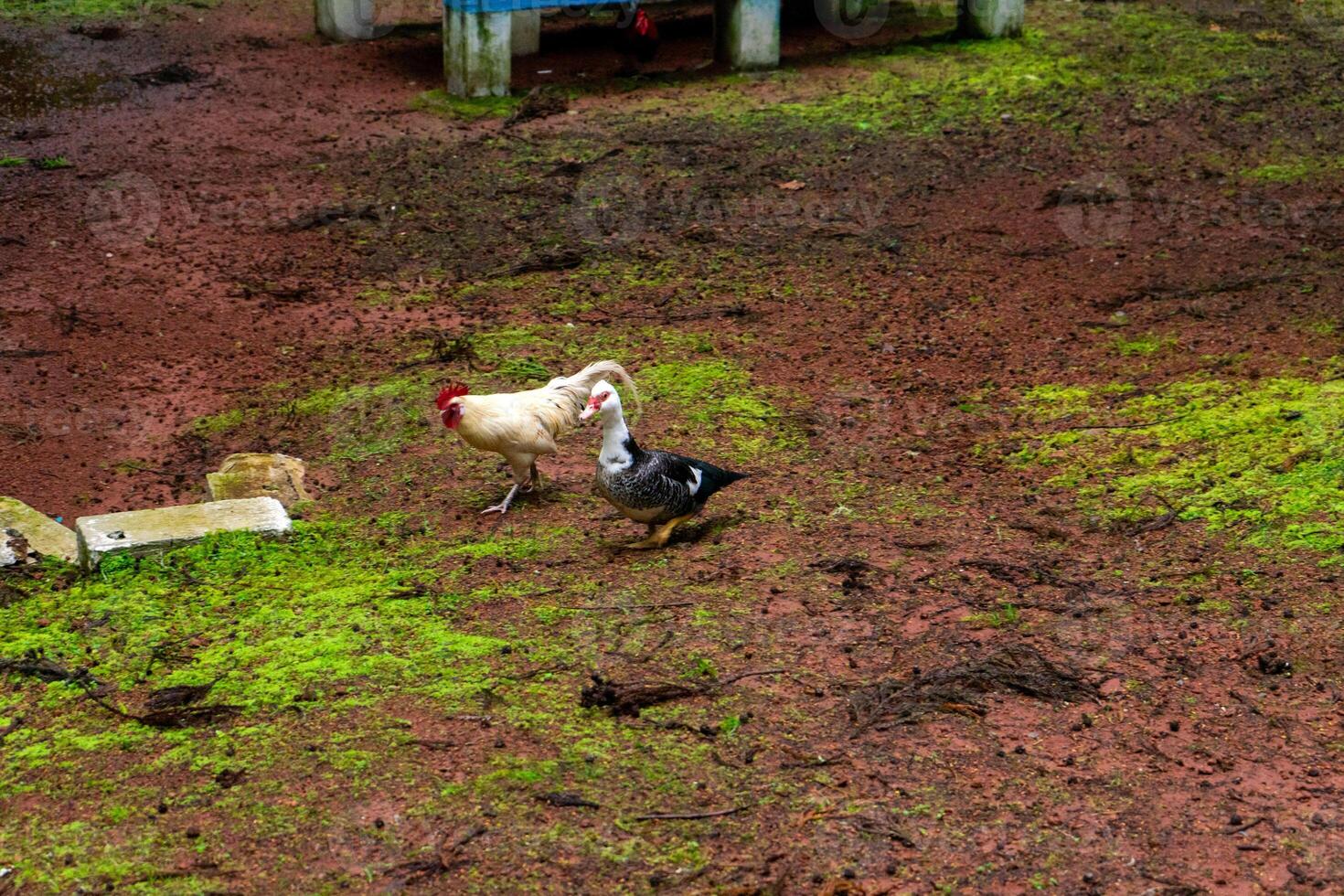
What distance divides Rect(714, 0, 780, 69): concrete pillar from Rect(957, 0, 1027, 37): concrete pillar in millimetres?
1714

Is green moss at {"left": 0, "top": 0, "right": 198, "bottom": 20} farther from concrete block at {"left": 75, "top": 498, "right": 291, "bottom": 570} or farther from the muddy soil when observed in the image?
concrete block at {"left": 75, "top": 498, "right": 291, "bottom": 570}

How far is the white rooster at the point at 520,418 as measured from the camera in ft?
18.2

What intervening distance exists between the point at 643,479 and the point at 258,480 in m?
1.71

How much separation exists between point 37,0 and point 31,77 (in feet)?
7.68

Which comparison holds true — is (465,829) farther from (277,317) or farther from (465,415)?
(277,317)

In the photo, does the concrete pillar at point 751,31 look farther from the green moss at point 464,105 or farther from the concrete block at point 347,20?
the concrete block at point 347,20

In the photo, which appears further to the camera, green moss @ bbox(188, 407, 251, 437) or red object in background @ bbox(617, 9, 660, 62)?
red object in background @ bbox(617, 9, 660, 62)

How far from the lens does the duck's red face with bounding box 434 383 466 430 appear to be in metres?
5.51

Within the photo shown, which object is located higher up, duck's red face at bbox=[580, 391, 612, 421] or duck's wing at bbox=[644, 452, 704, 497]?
duck's red face at bbox=[580, 391, 612, 421]

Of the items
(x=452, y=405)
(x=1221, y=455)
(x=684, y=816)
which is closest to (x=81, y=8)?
(x=452, y=405)

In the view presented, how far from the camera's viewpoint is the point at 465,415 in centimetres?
556

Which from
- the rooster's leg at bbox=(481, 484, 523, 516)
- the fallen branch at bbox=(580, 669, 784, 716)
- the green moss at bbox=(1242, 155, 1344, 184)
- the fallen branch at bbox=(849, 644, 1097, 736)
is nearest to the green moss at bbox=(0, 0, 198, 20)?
the rooster's leg at bbox=(481, 484, 523, 516)

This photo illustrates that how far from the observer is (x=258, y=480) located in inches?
227

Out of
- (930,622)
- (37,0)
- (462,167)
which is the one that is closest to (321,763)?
(930,622)
